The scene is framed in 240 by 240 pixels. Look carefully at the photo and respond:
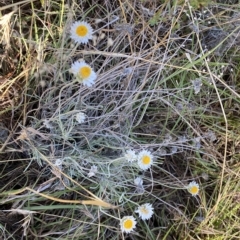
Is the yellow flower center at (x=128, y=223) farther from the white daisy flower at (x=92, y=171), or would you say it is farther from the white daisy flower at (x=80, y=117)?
the white daisy flower at (x=80, y=117)

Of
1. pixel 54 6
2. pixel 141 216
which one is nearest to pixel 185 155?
pixel 141 216

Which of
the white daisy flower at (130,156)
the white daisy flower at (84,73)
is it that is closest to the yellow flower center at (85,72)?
the white daisy flower at (84,73)

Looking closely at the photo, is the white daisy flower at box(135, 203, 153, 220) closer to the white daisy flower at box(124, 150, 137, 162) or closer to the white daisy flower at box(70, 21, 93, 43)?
the white daisy flower at box(124, 150, 137, 162)

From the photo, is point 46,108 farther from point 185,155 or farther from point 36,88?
point 185,155

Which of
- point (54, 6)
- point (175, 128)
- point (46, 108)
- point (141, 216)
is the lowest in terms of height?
point (141, 216)

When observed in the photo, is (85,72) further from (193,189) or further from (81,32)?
(193,189)

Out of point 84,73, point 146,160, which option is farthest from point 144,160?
point 84,73

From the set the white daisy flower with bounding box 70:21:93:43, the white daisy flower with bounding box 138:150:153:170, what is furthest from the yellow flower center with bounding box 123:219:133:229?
the white daisy flower with bounding box 70:21:93:43
